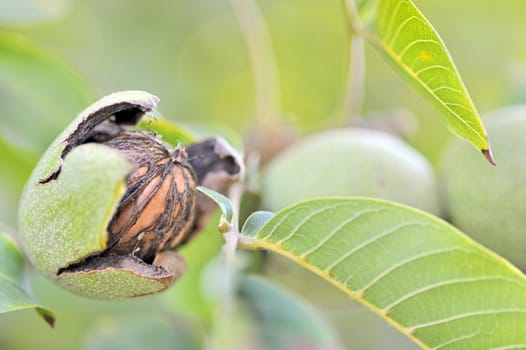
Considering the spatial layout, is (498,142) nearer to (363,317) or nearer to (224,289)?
(224,289)

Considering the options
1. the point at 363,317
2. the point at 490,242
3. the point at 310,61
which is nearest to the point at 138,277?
the point at 490,242

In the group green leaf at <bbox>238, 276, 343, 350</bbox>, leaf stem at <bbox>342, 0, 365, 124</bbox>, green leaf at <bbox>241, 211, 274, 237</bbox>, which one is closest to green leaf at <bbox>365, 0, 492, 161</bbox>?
leaf stem at <bbox>342, 0, 365, 124</bbox>

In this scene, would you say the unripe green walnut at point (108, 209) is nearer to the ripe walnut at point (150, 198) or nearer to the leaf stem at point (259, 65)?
the ripe walnut at point (150, 198)

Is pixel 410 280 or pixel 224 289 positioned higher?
pixel 410 280

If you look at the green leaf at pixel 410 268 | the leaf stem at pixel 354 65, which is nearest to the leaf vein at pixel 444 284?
the green leaf at pixel 410 268

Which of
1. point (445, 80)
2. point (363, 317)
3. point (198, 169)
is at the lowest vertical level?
point (363, 317)

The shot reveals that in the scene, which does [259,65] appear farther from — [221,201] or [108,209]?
[108,209]

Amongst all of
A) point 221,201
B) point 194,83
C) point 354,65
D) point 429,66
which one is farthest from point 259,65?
point 194,83
